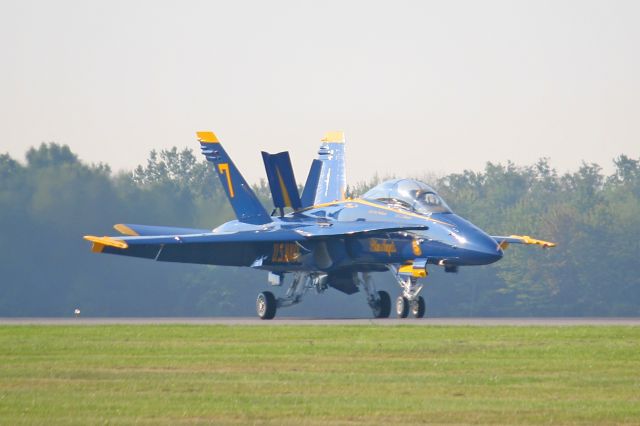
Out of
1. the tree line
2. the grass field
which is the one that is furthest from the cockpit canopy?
the tree line

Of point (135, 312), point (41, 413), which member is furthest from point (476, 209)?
point (41, 413)

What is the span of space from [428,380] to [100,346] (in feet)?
24.2

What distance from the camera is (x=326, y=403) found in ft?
53.0

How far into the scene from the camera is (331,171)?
40281 millimetres

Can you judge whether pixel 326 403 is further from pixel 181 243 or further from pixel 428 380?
pixel 181 243

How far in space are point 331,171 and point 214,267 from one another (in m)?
33.3

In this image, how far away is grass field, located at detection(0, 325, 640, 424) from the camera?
15.4m

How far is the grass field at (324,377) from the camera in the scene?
1538 cm

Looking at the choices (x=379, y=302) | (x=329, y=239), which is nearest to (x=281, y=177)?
(x=329, y=239)

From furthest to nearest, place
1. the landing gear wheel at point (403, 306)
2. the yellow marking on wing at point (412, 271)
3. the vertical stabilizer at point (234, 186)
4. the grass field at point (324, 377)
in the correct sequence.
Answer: the vertical stabilizer at point (234, 186) → the landing gear wheel at point (403, 306) → the yellow marking on wing at point (412, 271) → the grass field at point (324, 377)

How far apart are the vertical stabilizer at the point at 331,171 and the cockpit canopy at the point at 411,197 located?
15.4ft

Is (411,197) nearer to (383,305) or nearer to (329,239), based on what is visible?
(329,239)

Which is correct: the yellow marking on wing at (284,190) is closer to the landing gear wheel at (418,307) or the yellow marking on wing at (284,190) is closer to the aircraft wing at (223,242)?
the aircraft wing at (223,242)

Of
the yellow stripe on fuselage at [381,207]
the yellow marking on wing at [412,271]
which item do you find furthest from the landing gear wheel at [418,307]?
the yellow stripe on fuselage at [381,207]
